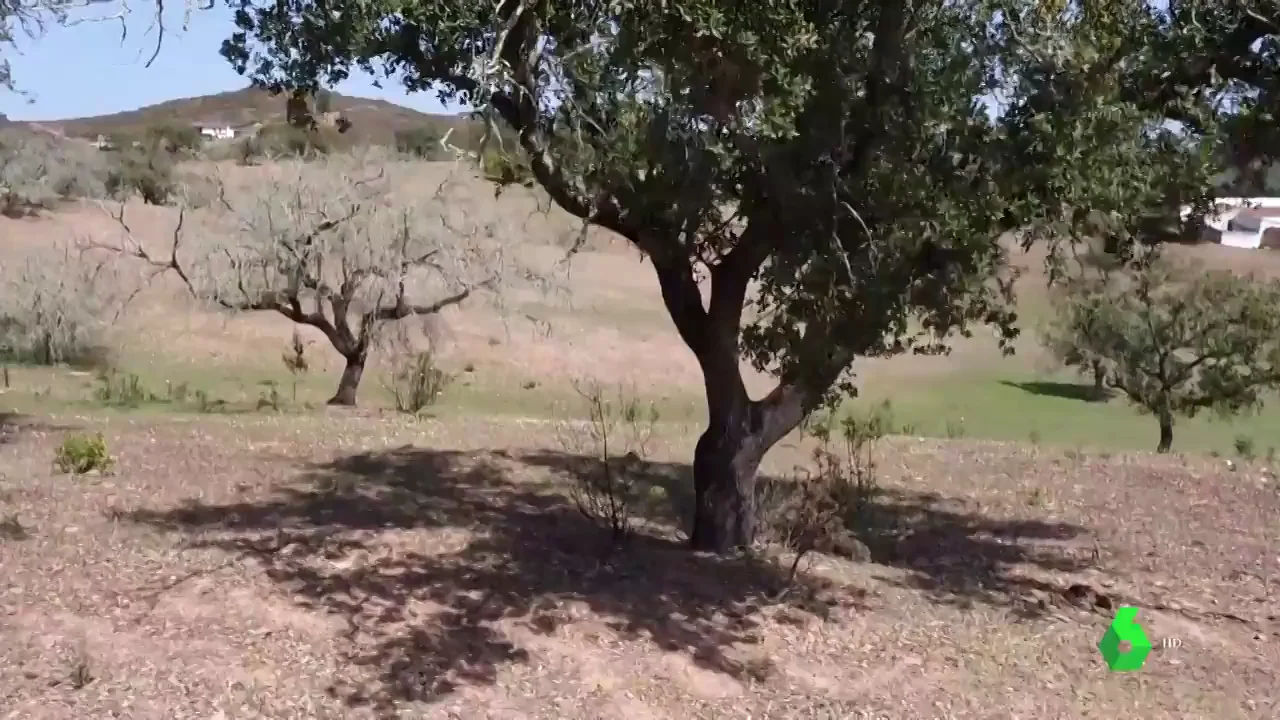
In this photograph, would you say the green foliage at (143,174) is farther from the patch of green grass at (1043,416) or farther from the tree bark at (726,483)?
the tree bark at (726,483)

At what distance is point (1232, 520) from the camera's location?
32.3 feet

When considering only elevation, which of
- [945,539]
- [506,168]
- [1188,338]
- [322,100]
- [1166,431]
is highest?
[322,100]

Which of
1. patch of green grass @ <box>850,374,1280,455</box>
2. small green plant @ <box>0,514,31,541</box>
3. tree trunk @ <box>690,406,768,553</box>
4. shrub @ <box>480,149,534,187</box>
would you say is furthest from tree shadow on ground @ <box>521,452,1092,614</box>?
patch of green grass @ <box>850,374,1280,455</box>

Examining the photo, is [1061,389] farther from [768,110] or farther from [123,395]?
[768,110]

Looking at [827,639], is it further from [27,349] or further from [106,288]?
[106,288]

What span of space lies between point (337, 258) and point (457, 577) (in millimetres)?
8847

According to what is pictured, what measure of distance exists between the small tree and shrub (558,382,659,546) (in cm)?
697

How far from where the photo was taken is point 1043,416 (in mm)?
25797

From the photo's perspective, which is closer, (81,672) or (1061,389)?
(81,672)

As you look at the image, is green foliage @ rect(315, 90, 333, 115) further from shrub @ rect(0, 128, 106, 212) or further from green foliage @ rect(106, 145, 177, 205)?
green foliage @ rect(106, 145, 177, 205)

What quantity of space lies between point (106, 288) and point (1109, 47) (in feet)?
67.5

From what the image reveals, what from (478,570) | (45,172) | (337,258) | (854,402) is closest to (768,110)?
(478,570)

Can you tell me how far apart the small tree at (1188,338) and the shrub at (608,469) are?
6974mm

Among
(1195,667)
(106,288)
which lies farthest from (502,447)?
(106,288)
